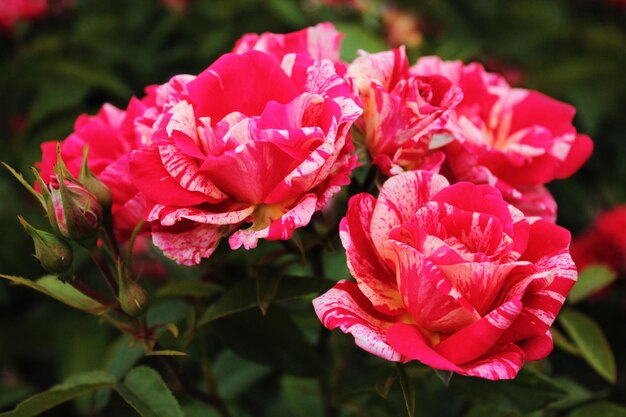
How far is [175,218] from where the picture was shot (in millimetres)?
513

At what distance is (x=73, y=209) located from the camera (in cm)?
54

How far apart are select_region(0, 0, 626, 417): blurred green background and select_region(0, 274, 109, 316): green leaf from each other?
1.41 feet

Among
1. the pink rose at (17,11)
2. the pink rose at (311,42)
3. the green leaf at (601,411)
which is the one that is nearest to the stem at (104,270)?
the pink rose at (311,42)

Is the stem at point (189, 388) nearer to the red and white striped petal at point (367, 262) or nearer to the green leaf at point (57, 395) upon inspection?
the green leaf at point (57, 395)

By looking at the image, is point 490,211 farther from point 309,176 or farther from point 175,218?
point 175,218

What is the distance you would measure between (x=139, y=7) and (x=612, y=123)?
→ 1.24 meters

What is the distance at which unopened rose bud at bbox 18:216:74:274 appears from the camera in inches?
21.3

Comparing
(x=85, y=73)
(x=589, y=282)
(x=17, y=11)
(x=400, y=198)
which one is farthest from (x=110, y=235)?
(x=17, y=11)

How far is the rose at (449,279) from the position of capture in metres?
0.48

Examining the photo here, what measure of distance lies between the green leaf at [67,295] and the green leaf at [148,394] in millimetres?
77

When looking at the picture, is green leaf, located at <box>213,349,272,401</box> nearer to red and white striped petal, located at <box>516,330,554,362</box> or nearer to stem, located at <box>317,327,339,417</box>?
stem, located at <box>317,327,339,417</box>

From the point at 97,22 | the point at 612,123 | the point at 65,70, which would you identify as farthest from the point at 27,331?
the point at 612,123

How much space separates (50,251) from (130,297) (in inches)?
3.0

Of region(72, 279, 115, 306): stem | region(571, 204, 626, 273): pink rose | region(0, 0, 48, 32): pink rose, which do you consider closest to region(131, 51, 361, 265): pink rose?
region(72, 279, 115, 306): stem
